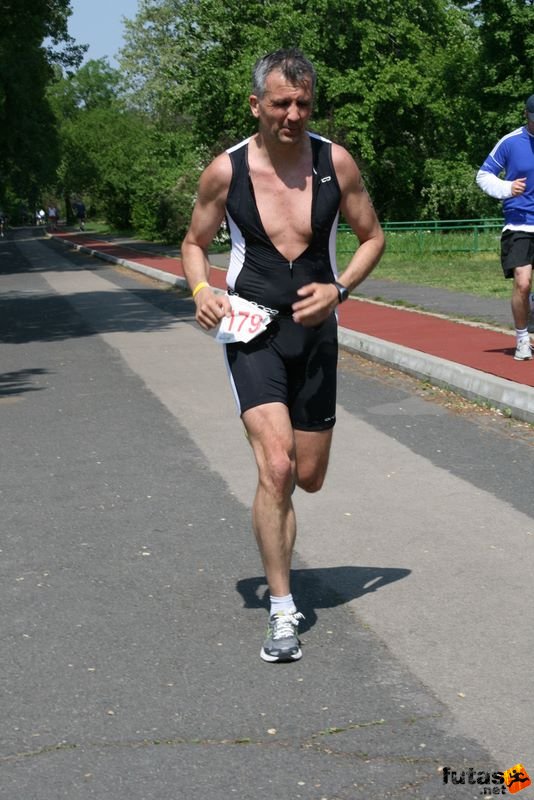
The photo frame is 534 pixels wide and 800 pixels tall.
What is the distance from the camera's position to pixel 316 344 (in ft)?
16.1

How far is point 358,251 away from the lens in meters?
5.08

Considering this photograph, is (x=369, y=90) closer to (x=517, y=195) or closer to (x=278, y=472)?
(x=517, y=195)

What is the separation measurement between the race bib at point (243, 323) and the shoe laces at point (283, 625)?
0.96 metres

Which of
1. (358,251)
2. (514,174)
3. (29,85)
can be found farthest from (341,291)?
(29,85)

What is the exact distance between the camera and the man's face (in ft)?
15.5

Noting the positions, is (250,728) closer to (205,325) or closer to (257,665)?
(257,665)

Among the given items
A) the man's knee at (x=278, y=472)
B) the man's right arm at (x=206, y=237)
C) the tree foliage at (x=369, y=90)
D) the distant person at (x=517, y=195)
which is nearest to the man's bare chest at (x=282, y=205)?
the man's right arm at (x=206, y=237)

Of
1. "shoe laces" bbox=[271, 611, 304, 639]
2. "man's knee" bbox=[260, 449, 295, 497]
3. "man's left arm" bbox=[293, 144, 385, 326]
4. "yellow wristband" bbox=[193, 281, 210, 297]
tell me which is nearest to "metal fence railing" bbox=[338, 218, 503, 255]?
"man's left arm" bbox=[293, 144, 385, 326]

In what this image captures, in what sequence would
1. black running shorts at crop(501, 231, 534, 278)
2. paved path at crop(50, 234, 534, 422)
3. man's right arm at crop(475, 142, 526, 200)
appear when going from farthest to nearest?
black running shorts at crop(501, 231, 534, 278) → man's right arm at crop(475, 142, 526, 200) → paved path at crop(50, 234, 534, 422)

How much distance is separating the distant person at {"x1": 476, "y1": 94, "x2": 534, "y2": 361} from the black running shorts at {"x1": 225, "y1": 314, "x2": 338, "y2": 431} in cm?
628

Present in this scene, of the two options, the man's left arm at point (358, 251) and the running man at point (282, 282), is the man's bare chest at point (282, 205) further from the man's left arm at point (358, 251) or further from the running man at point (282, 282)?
the man's left arm at point (358, 251)

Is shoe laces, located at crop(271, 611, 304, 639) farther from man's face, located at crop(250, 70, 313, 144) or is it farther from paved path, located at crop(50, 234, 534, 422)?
paved path, located at crop(50, 234, 534, 422)

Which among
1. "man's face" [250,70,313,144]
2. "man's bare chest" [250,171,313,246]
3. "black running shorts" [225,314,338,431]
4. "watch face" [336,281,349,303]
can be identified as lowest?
"black running shorts" [225,314,338,431]

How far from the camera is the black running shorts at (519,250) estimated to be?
11.1m
